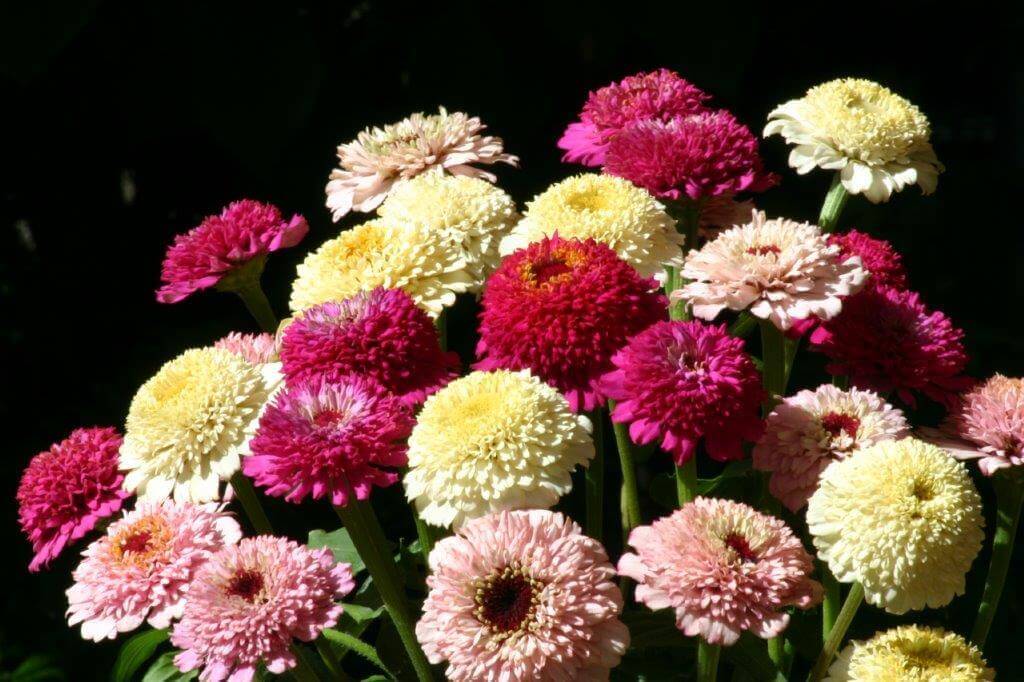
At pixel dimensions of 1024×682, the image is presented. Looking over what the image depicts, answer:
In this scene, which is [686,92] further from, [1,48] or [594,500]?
[1,48]

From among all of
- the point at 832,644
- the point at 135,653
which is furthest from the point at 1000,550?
the point at 135,653

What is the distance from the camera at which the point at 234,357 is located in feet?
2.97

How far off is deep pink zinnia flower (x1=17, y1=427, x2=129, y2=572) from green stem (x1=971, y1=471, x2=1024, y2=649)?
712 mm

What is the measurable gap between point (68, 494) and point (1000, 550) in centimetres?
77

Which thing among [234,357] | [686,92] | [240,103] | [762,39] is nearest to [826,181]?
[762,39]

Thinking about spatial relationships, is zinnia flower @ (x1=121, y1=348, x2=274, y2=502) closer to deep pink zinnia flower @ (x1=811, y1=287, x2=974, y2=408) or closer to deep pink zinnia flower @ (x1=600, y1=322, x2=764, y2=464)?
deep pink zinnia flower @ (x1=600, y1=322, x2=764, y2=464)

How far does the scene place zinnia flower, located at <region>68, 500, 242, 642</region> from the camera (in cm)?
77

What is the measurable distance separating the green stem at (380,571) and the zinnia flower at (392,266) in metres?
0.19

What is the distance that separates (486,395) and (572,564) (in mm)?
141

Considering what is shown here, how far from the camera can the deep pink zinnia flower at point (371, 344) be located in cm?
81

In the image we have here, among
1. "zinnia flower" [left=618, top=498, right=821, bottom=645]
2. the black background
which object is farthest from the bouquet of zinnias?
the black background

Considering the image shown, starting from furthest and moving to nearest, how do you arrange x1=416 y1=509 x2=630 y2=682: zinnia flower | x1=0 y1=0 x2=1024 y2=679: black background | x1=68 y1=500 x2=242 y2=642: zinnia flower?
x1=0 y1=0 x2=1024 y2=679: black background, x1=68 y1=500 x2=242 y2=642: zinnia flower, x1=416 y1=509 x2=630 y2=682: zinnia flower

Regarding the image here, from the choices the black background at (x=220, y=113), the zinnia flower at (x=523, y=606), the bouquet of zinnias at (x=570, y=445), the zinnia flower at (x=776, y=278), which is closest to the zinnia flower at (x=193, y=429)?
the bouquet of zinnias at (x=570, y=445)

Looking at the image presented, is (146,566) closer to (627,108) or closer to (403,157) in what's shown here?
(403,157)
